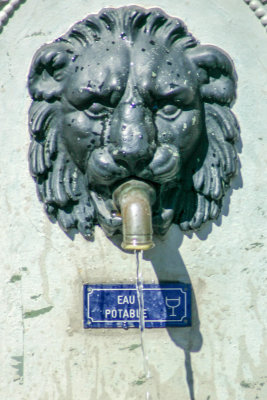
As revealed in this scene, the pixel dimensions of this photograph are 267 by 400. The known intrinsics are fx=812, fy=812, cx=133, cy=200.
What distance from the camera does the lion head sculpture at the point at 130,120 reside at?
1.38 meters

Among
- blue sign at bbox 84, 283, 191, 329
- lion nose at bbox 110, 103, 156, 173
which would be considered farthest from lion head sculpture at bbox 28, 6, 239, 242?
blue sign at bbox 84, 283, 191, 329

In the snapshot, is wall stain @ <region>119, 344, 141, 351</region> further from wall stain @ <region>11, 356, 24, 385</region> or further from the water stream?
wall stain @ <region>11, 356, 24, 385</region>

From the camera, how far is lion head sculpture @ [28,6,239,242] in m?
1.38

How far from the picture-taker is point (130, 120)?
1.36 metres

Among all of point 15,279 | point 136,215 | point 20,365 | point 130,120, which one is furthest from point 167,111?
point 20,365

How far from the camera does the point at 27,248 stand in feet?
4.92

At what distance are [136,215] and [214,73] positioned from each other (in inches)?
12.0

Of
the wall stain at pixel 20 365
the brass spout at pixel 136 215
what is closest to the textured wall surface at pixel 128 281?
the wall stain at pixel 20 365

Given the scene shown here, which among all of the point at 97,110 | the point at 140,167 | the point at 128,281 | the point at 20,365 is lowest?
the point at 20,365

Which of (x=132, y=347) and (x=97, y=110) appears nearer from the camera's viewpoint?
(x=97, y=110)

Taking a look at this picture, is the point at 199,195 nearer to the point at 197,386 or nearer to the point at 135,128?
the point at 135,128

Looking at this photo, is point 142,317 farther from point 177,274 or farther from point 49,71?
point 49,71

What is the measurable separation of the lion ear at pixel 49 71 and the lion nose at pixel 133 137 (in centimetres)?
13

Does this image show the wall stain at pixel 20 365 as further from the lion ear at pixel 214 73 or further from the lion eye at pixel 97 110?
the lion ear at pixel 214 73
